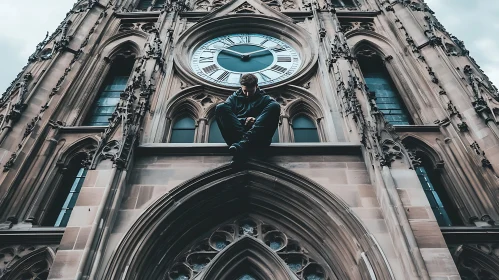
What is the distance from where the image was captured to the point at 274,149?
10.1 metres

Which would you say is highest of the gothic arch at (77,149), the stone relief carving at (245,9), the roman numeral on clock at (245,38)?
the stone relief carving at (245,9)

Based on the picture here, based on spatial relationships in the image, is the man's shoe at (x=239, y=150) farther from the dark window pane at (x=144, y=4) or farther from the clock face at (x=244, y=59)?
the dark window pane at (x=144, y=4)

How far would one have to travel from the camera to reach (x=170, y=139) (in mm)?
11883

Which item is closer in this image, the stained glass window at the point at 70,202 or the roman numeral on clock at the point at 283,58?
the stained glass window at the point at 70,202

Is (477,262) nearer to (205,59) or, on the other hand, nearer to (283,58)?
(283,58)

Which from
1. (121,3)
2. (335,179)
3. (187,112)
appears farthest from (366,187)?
(121,3)

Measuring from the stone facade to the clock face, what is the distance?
0.75m

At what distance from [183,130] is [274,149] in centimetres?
313

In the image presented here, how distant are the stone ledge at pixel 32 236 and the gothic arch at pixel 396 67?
874cm

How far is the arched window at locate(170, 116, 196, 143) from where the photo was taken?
1196cm

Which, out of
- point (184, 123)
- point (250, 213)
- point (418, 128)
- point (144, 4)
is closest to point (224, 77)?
point (184, 123)

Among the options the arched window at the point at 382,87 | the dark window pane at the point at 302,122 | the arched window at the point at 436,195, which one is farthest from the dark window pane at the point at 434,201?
the dark window pane at the point at 302,122

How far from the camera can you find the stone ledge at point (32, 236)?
9.02m

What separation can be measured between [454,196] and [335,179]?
111 inches
